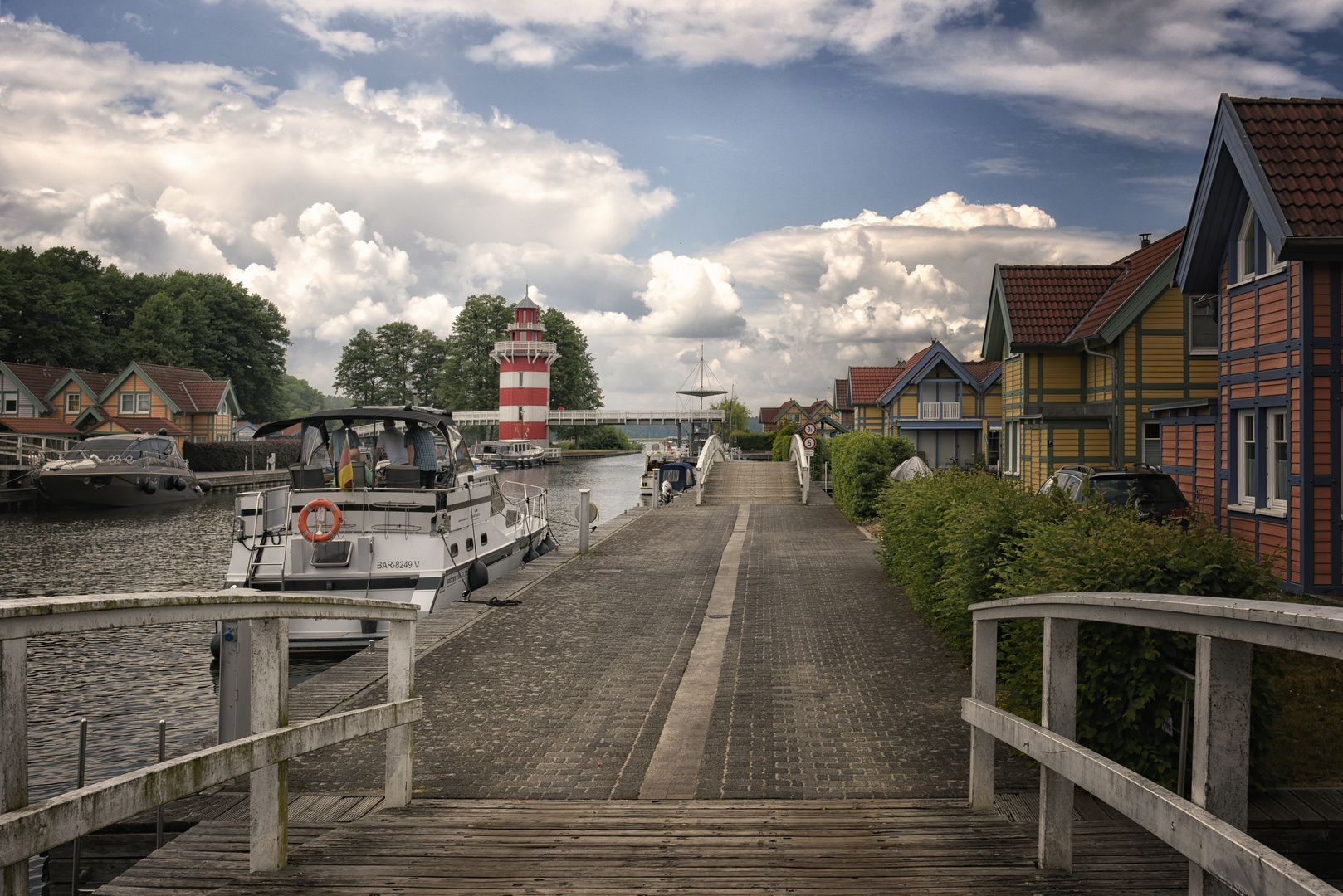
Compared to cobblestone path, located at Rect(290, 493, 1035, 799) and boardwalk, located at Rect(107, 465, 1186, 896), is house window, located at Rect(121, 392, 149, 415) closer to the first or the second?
cobblestone path, located at Rect(290, 493, 1035, 799)

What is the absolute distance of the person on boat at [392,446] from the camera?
598 inches

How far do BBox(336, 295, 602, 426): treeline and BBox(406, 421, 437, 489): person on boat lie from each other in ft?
255

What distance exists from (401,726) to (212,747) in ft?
4.98

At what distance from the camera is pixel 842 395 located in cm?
7681

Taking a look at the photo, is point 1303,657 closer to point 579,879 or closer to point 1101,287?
point 579,879

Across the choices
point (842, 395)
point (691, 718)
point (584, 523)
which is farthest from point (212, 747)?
point (842, 395)

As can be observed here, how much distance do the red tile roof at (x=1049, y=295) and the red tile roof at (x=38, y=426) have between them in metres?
52.9

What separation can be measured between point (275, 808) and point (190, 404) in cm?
6983

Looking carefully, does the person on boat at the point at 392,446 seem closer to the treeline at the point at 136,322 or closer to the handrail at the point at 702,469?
the handrail at the point at 702,469

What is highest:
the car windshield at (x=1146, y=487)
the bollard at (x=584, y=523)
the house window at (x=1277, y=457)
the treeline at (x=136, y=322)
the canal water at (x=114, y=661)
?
the treeline at (x=136, y=322)

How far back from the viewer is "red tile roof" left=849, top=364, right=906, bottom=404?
54.8m

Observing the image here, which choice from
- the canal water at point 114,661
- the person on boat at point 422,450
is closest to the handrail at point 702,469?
the canal water at point 114,661

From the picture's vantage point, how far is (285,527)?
43.8 feet

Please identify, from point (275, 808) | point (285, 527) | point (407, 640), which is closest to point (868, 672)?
point (407, 640)
